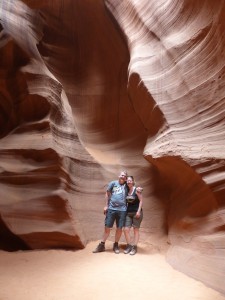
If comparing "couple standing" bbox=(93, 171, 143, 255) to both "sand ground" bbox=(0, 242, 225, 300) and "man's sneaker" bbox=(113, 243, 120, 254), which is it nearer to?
"man's sneaker" bbox=(113, 243, 120, 254)

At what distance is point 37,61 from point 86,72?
2.25m

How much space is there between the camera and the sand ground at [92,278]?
15.4ft

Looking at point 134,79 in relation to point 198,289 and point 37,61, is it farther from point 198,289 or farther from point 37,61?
point 198,289

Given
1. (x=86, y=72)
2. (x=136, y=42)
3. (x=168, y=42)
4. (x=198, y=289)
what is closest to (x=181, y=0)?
(x=168, y=42)

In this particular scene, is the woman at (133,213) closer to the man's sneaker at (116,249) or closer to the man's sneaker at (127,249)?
the man's sneaker at (127,249)

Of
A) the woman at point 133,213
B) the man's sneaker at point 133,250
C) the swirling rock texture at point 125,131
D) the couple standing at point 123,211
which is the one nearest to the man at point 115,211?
the couple standing at point 123,211

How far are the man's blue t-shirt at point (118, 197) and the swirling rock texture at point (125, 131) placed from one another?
0.80 m

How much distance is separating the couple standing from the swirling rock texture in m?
0.66

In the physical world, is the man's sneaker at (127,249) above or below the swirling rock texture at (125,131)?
below

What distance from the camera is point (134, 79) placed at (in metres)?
7.27

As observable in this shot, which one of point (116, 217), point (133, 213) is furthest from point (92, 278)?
point (133, 213)

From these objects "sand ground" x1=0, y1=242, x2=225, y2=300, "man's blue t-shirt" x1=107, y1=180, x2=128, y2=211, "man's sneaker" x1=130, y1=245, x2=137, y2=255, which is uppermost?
"man's blue t-shirt" x1=107, y1=180, x2=128, y2=211

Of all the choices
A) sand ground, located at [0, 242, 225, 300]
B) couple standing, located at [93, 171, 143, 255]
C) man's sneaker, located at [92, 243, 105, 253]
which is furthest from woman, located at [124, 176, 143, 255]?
man's sneaker, located at [92, 243, 105, 253]

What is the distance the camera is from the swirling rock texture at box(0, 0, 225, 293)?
19.0 feet
